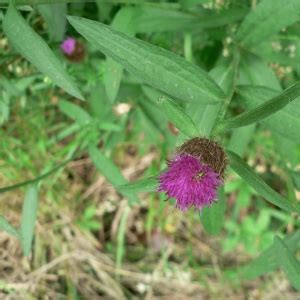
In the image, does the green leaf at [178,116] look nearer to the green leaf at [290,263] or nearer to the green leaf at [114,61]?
the green leaf at [290,263]

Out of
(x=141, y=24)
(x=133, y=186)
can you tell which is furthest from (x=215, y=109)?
(x=133, y=186)

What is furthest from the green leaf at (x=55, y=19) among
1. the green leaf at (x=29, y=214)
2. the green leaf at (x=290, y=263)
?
the green leaf at (x=290, y=263)

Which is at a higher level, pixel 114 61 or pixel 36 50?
pixel 36 50

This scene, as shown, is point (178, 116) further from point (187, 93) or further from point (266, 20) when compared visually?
point (266, 20)

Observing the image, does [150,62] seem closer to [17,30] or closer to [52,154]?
[17,30]

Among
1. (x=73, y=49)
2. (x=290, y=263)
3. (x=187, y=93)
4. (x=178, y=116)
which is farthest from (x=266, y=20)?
(x=290, y=263)

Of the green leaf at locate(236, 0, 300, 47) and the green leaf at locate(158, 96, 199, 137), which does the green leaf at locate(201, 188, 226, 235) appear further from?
the green leaf at locate(236, 0, 300, 47)
